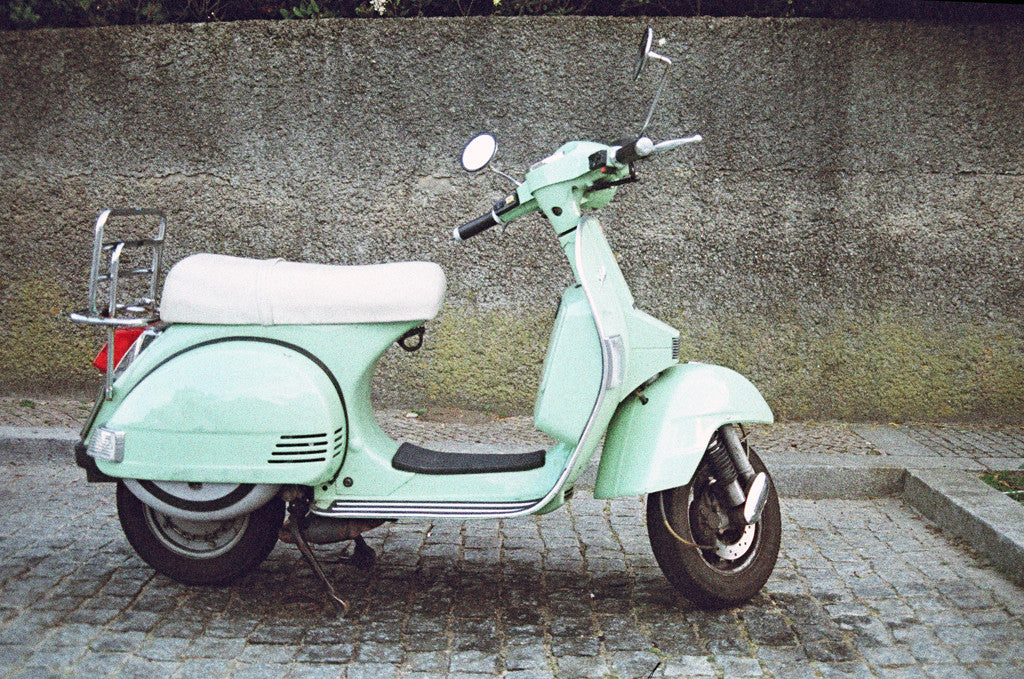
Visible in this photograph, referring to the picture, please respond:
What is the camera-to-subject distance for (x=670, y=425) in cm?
330

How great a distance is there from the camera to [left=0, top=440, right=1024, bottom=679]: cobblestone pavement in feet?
10.1

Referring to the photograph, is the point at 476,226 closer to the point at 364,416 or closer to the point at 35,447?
the point at 364,416

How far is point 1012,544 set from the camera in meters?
3.88

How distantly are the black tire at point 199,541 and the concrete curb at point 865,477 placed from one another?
5.73 feet

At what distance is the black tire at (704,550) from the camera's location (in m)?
3.36

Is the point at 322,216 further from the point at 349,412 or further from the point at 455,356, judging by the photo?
the point at 349,412

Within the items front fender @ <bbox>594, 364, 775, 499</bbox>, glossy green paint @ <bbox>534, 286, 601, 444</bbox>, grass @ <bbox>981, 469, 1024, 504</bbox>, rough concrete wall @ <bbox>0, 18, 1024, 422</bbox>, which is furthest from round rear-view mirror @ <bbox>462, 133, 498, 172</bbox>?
grass @ <bbox>981, 469, 1024, 504</bbox>

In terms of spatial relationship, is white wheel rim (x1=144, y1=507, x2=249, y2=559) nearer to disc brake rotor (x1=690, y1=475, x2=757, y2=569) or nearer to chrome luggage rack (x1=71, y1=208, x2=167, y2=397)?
chrome luggage rack (x1=71, y1=208, x2=167, y2=397)

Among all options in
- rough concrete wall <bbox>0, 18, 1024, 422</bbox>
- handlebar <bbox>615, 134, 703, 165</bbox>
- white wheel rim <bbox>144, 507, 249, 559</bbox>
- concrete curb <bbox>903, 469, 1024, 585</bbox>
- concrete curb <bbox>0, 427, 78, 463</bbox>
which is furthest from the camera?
rough concrete wall <bbox>0, 18, 1024, 422</bbox>

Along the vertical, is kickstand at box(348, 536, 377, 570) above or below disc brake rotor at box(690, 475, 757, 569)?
below

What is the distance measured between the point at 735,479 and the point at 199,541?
1.90m

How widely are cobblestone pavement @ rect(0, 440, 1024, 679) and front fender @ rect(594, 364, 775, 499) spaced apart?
0.51 m

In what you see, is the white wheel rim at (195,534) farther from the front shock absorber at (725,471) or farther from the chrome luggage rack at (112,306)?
the front shock absorber at (725,471)

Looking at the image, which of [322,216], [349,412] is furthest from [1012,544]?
[322,216]
